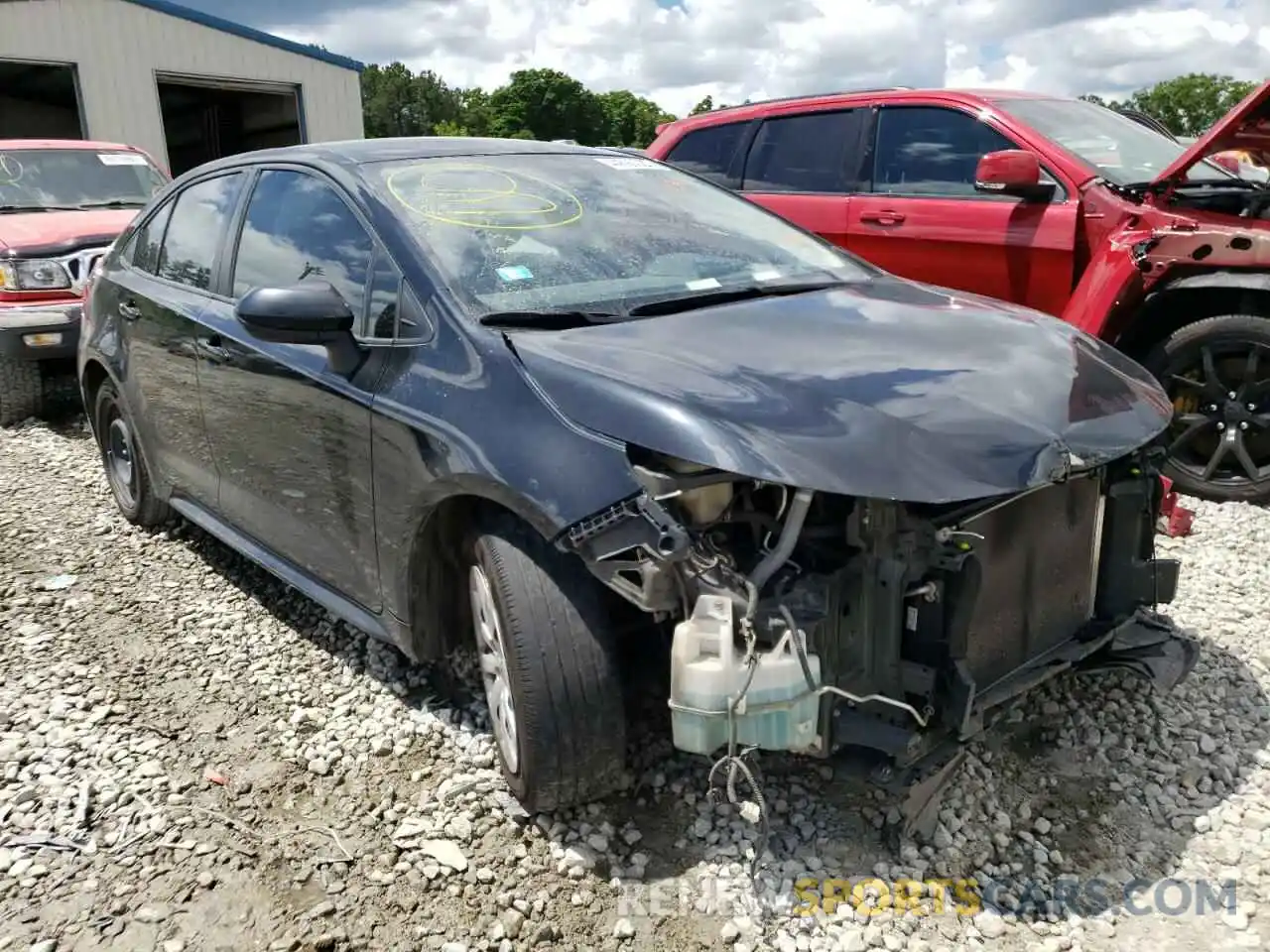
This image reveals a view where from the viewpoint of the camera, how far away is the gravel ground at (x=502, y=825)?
7.87 ft

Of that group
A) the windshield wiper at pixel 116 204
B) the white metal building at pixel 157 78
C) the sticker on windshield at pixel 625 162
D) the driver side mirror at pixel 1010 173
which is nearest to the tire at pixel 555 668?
the sticker on windshield at pixel 625 162

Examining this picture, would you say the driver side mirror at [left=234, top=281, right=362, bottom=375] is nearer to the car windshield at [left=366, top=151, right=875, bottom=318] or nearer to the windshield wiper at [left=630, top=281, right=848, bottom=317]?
the car windshield at [left=366, top=151, right=875, bottom=318]

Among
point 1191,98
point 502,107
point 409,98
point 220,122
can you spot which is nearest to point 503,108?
point 502,107

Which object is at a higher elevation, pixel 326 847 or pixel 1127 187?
pixel 1127 187

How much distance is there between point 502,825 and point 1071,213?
3.94 metres

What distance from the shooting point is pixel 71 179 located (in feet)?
26.8

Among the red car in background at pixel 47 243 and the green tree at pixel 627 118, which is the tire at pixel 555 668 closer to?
the red car in background at pixel 47 243

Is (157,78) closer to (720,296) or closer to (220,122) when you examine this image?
(220,122)

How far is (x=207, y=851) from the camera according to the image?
2.68 metres

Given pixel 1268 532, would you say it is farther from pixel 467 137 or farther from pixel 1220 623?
pixel 467 137

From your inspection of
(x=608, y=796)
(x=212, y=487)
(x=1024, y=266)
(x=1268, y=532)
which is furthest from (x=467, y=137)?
(x=1268, y=532)

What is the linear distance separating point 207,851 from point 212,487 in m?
1.63

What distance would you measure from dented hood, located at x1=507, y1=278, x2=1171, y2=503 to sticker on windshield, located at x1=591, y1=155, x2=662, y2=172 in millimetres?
1071

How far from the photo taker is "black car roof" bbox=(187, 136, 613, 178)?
3.34m
